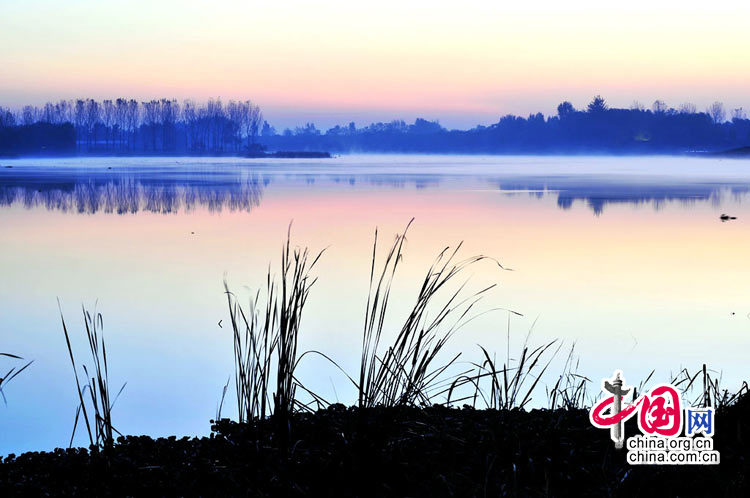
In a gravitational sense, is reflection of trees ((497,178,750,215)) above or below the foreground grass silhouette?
above

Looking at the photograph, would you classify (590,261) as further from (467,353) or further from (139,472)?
(139,472)

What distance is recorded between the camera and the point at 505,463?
257cm

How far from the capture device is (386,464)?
2.54m

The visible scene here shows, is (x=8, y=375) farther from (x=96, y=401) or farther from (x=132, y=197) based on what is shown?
(x=132, y=197)

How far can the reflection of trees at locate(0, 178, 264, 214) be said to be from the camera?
15586mm

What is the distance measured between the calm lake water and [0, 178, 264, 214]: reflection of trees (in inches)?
9.2

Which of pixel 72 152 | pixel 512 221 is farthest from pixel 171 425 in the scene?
pixel 72 152

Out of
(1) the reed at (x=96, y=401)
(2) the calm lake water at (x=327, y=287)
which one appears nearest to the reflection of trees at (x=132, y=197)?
(2) the calm lake water at (x=327, y=287)

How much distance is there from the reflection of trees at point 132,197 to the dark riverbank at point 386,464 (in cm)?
1247

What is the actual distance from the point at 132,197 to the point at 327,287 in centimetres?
1198

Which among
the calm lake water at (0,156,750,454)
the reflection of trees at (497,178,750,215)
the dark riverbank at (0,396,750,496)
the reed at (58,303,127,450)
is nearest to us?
the dark riverbank at (0,396,750,496)

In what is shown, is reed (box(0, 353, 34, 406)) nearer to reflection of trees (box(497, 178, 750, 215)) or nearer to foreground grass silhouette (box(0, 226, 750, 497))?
foreground grass silhouette (box(0, 226, 750, 497))

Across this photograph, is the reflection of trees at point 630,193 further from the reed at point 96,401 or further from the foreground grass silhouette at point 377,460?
the foreground grass silhouette at point 377,460

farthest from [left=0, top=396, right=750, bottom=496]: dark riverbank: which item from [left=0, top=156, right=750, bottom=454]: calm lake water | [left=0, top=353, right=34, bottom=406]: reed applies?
[left=0, top=156, right=750, bottom=454]: calm lake water
